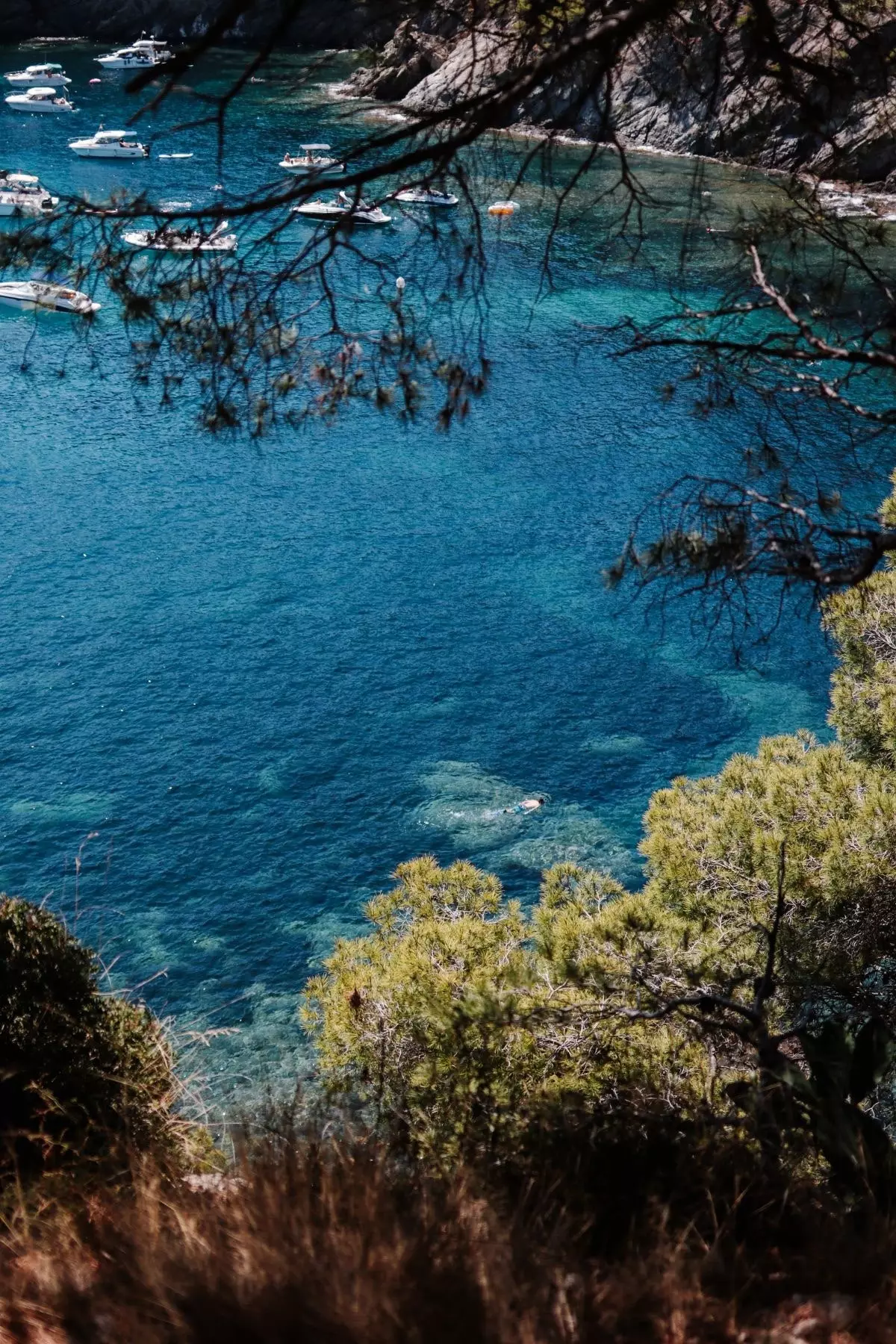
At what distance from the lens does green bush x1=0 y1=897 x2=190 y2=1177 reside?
6637mm

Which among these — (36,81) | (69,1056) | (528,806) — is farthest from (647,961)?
(36,81)

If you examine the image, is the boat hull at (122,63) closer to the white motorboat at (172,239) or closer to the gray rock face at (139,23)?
the gray rock face at (139,23)

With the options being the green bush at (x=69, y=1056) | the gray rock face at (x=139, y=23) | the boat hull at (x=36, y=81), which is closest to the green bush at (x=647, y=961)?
the green bush at (x=69, y=1056)

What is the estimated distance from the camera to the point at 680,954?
9672 millimetres

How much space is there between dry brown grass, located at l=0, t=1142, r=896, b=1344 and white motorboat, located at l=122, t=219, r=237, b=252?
5002mm

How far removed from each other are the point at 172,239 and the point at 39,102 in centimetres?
5839

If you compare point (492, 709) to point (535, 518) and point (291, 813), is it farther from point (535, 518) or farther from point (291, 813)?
point (535, 518)

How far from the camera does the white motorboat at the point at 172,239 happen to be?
7.26 m

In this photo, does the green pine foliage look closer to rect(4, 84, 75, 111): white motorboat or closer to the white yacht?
rect(4, 84, 75, 111): white motorboat

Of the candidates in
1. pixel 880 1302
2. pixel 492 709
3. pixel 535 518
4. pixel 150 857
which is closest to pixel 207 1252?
pixel 880 1302

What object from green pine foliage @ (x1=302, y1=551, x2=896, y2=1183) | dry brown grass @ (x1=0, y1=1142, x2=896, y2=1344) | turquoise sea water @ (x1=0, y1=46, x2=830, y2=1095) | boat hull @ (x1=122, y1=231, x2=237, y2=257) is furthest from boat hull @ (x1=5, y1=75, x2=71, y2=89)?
dry brown grass @ (x1=0, y1=1142, x2=896, y2=1344)

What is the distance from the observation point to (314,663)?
87.1 feet

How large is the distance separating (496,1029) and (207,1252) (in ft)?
11.7

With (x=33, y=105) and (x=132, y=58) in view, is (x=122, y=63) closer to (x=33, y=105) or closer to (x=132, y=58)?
(x=132, y=58)
